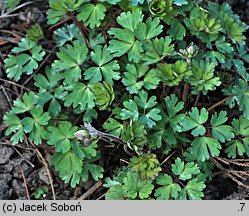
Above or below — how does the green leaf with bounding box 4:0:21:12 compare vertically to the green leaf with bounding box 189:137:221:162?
above

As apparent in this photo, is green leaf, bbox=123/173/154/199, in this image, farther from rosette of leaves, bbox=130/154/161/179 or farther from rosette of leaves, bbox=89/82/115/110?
rosette of leaves, bbox=89/82/115/110

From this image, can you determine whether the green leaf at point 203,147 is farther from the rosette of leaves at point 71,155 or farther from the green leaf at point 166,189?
the rosette of leaves at point 71,155

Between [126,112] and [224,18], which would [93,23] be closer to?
[126,112]

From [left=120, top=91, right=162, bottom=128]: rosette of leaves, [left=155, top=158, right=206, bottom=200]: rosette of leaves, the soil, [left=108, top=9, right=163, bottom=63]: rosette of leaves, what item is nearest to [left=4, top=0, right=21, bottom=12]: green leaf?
the soil

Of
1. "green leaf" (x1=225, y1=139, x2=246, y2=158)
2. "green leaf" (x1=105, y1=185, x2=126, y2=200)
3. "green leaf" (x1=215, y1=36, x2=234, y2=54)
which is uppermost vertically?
"green leaf" (x1=215, y1=36, x2=234, y2=54)

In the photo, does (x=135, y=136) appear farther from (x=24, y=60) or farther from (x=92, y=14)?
(x=24, y=60)

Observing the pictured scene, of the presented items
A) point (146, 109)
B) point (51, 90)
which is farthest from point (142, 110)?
point (51, 90)

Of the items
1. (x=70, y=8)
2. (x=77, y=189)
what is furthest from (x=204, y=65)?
(x=77, y=189)
